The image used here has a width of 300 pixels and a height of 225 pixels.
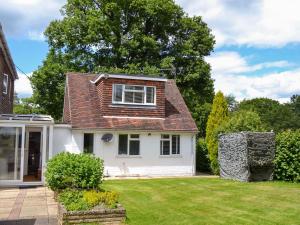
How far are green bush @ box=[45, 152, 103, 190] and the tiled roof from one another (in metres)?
8.86

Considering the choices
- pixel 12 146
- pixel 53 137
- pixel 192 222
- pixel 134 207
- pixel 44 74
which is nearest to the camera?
pixel 192 222

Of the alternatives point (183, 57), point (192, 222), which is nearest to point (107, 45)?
point (183, 57)

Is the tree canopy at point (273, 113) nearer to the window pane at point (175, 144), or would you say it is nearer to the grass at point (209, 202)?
the window pane at point (175, 144)

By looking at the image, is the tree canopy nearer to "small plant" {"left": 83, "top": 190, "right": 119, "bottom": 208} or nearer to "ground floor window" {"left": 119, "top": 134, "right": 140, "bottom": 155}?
"ground floor window" {"left": 119, "top": 134, "right": 140, "bottom": 155}

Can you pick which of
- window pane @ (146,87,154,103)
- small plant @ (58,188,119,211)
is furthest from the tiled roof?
small plant @ (58,188,119,211)

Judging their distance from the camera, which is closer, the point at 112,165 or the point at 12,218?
the point at 12,218

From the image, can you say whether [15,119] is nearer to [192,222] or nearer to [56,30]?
[192,222]

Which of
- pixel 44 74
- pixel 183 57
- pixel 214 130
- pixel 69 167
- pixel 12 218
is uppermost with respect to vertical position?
pixel 183 57

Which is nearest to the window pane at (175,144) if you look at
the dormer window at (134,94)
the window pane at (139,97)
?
the dormer window at (134,94)

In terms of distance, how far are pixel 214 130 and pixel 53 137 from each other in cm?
930

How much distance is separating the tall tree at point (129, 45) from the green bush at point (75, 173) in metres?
20.5

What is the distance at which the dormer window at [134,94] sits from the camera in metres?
23.5

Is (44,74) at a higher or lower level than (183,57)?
lower

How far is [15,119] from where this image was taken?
18.4 m
